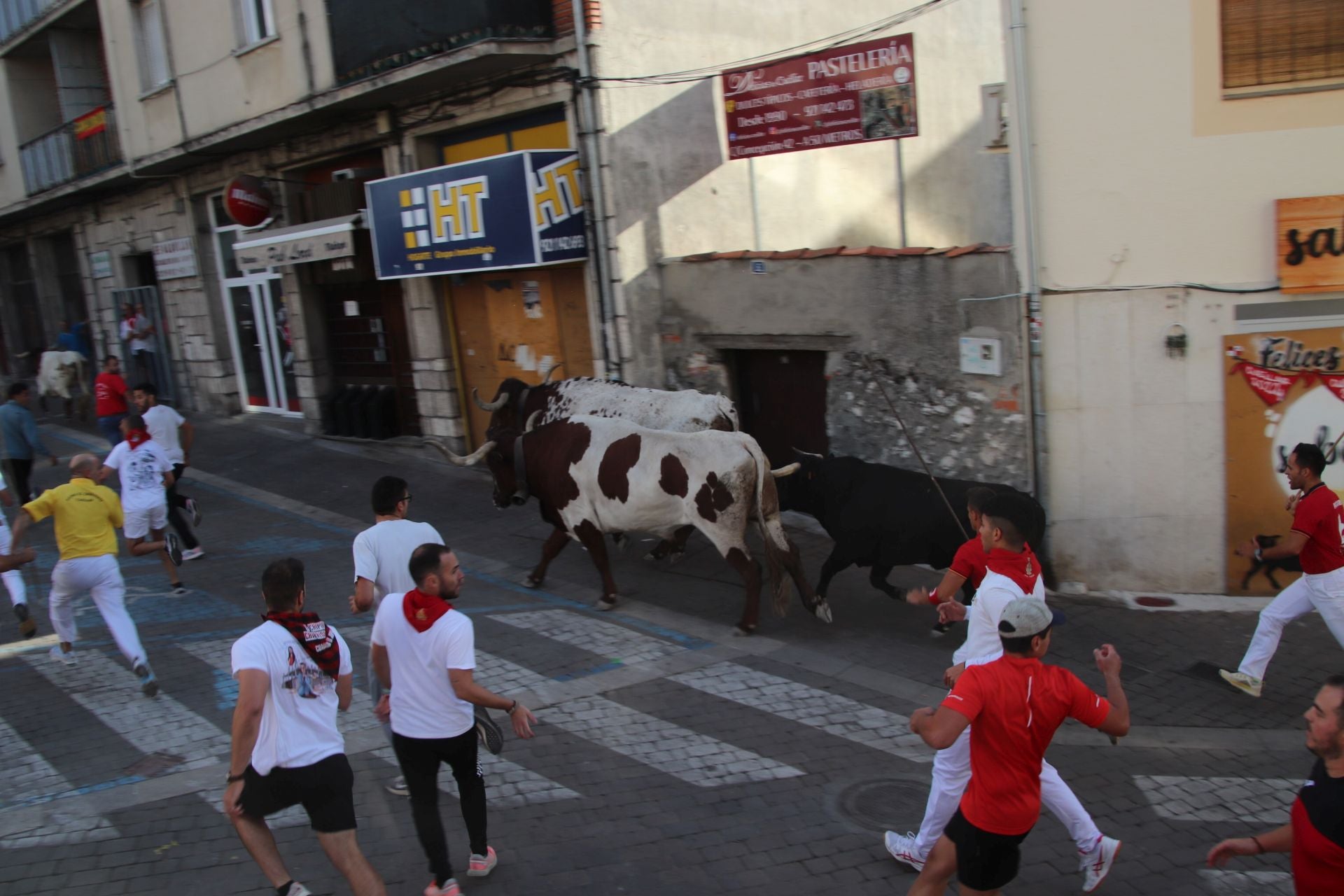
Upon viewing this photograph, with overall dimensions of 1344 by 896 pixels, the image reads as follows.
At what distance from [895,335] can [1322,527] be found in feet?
14.5

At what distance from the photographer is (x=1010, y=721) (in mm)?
3732

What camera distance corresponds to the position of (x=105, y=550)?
741cm

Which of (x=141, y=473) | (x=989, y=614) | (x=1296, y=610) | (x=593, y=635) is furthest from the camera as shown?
(x=141, y=473)

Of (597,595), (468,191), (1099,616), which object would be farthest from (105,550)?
(1099,616)

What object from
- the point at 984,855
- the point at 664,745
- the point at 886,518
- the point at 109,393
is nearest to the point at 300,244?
the point at 109,393

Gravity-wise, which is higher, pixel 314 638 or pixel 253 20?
pixel 253 20

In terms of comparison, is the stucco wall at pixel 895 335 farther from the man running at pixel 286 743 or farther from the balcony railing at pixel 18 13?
the balcony railing at pixel 18 13

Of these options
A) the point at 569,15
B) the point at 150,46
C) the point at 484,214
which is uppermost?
the point at 150,46

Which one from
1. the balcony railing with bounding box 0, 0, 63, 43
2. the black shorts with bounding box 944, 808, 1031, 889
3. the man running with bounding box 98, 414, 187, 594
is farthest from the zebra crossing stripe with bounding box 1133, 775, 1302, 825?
the balcony railing with bounding box 0, 0, 63, 43

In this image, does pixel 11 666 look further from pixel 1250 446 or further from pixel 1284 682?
pixel 1250 446

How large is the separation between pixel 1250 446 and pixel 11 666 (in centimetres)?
986

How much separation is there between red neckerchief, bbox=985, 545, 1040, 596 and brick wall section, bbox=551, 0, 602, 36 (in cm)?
869

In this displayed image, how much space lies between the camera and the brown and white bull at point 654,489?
823 centimetres

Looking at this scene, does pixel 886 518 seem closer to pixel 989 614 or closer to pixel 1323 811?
pixel 989 614
